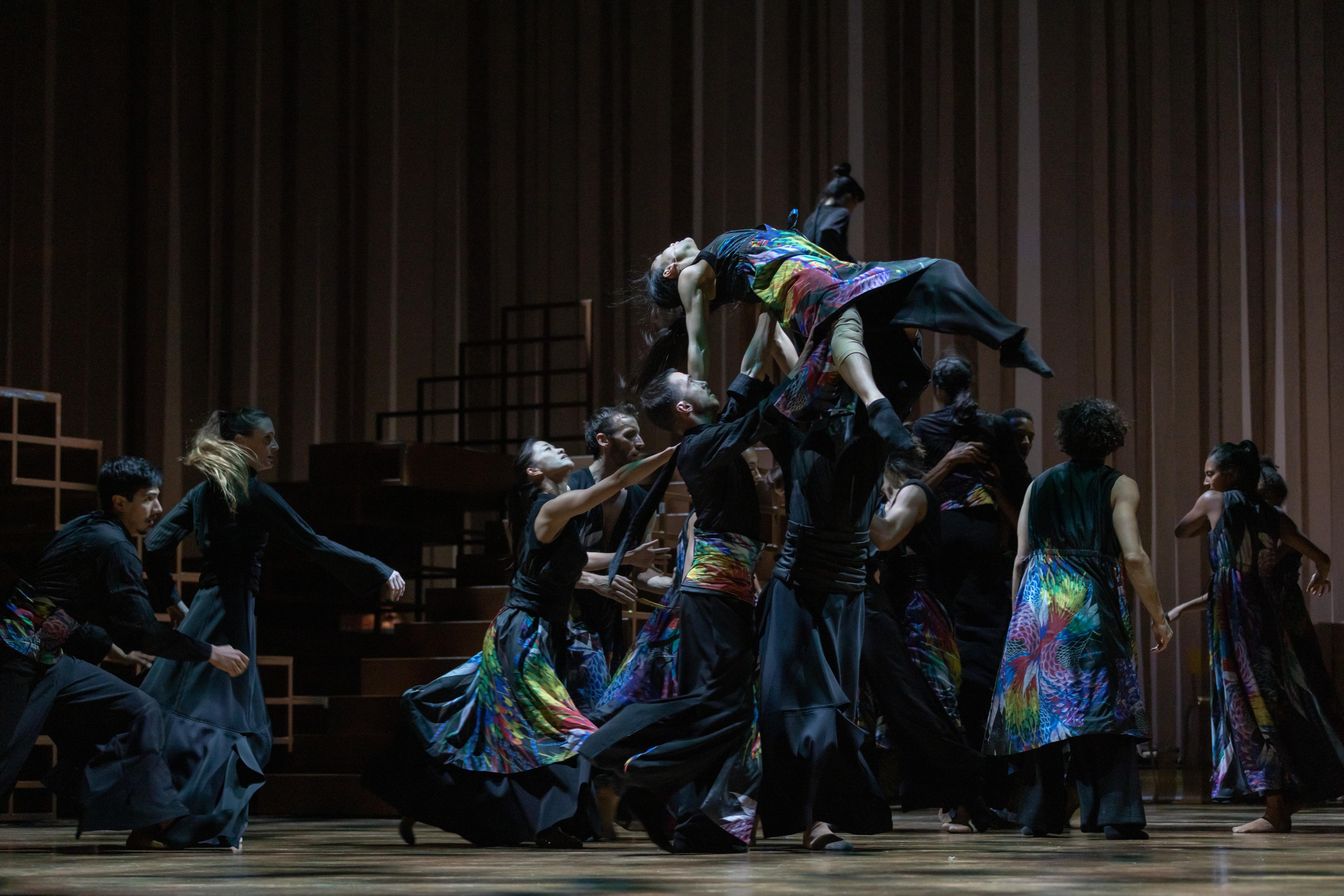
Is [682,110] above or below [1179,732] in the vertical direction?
above

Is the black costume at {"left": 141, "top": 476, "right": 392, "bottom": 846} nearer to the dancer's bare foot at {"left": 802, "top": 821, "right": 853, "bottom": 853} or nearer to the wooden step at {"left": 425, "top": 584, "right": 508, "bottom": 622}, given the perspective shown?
the dancer's bare foot at {"left": 802, "top": 821, "right": 853, "bottom": 853}

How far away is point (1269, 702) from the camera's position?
15.9ft

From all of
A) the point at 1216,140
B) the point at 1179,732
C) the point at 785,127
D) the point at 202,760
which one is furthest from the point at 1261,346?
the point at 202,760

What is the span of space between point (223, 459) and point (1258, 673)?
3112mm

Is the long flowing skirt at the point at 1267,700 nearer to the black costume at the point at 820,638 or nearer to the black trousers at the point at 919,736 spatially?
the black trousers at the point at 919,736

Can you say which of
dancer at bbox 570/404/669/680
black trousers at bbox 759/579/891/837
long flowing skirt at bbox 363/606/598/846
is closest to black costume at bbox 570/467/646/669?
dancer at bbox 570/404/669/680

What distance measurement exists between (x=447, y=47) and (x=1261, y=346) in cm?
571

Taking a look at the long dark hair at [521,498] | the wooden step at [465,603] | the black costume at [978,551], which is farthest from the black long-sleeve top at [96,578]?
the wooden step at [465,603]

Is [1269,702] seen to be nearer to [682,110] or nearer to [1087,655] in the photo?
[1087,655]

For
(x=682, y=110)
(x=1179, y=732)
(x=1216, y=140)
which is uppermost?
(x=682, y=110)

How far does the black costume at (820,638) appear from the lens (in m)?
3.67

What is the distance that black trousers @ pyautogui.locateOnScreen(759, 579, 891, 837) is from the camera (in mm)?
3666

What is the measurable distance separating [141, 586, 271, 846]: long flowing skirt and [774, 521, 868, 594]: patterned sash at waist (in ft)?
4.74

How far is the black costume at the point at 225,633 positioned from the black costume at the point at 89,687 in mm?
75
